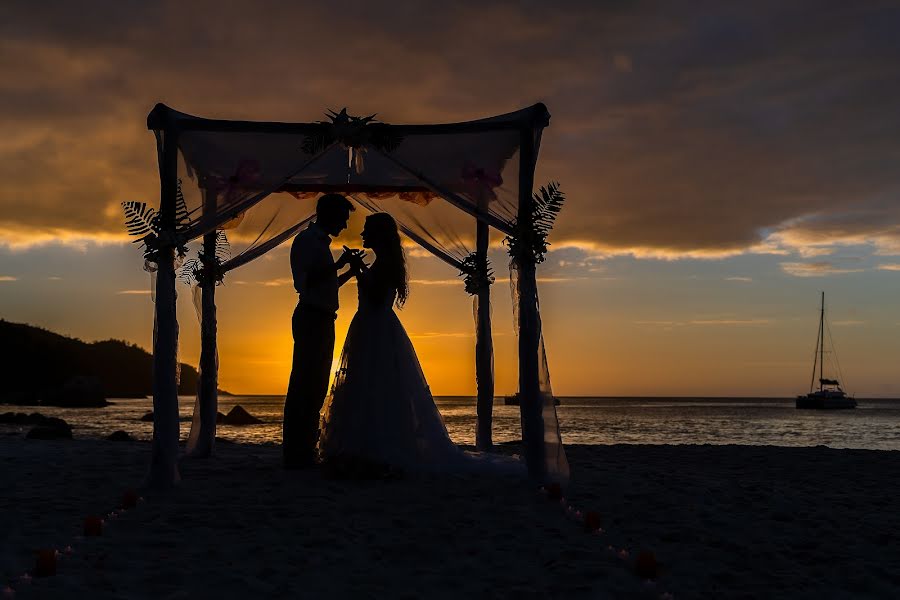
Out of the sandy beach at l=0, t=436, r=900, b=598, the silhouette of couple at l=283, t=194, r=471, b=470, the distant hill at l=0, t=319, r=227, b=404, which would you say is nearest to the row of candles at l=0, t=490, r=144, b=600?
the sandy beach at l=0, t=436, r=900, b=598

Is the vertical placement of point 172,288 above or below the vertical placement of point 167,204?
below

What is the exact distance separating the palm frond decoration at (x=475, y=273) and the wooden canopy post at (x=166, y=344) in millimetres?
4175

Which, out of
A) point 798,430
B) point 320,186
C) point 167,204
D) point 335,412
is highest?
point 320,186

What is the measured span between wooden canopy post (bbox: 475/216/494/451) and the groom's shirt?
285 centimetres

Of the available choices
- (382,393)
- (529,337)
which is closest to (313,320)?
(382,393)

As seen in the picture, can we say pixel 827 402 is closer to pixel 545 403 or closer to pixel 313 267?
pixel 545 403

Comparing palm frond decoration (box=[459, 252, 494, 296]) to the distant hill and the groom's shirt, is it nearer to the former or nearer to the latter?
the groom's shirt

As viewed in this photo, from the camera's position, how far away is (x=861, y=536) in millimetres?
6480

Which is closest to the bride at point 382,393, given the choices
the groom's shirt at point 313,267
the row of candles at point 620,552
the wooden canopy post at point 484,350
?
the groom's shirt at point 313,267

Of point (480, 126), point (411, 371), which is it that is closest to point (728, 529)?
point (411, 371)

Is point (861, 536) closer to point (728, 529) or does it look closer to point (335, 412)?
point (728, 529)

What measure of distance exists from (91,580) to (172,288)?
13.2 ft

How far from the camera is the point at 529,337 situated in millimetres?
8492

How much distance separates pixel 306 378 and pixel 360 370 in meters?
0.73
